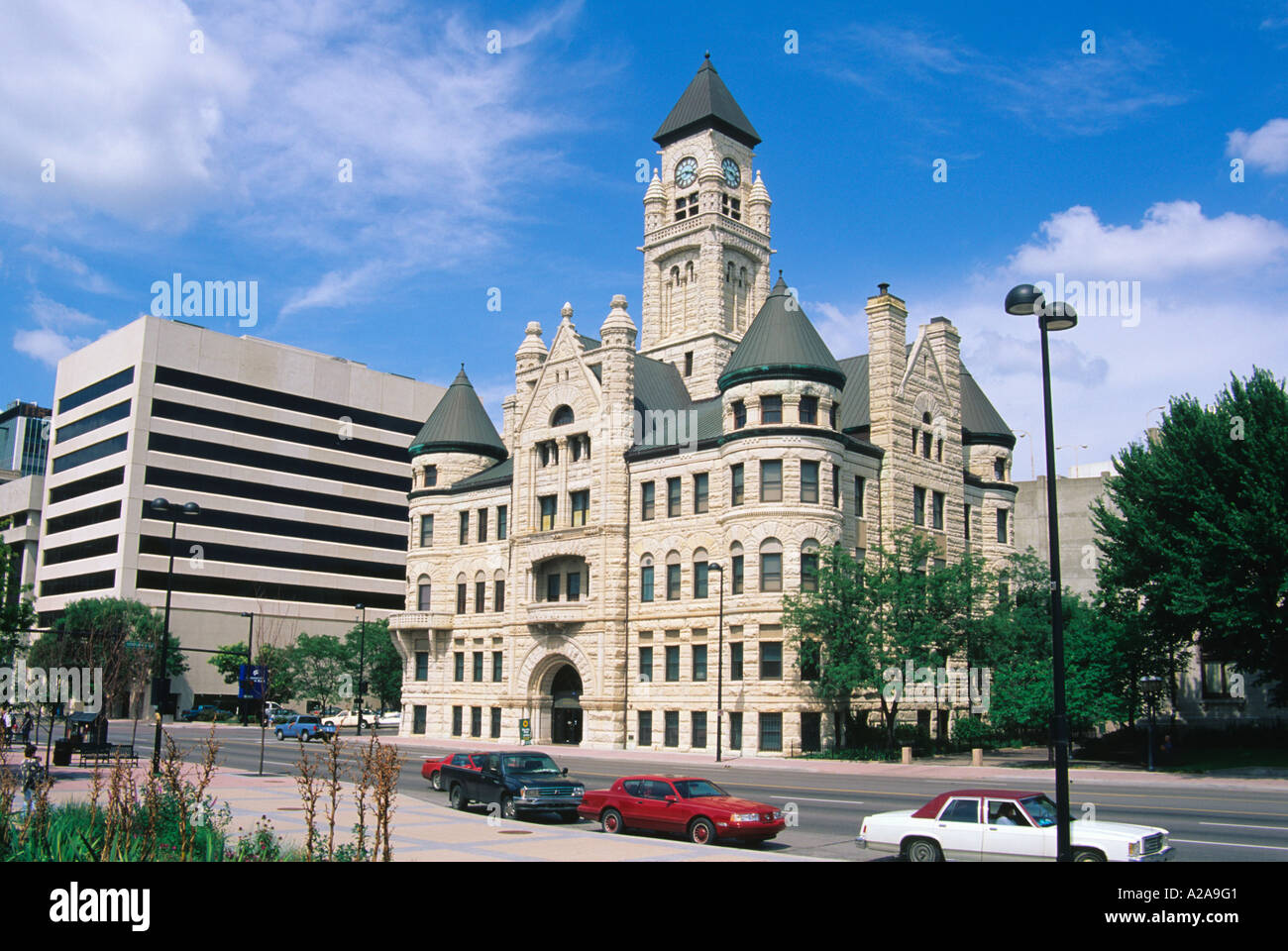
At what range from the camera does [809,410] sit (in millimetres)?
53594

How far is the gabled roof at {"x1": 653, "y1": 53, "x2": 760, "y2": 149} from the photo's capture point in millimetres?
73188

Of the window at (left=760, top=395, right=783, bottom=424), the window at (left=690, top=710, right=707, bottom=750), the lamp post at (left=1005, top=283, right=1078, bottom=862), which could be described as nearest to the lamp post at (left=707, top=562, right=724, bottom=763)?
the window at (left=690, top=710, right=707, bottom=750)

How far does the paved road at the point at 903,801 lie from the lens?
19797mm

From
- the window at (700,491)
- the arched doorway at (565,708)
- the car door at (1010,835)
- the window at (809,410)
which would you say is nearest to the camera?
the car door at (1010,835)

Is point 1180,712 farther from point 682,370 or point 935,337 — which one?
point 682,370

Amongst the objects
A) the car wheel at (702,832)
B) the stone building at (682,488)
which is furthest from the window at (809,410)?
the car wheel at (702,832)

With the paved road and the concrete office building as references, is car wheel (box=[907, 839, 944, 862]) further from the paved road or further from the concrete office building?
the concrete office building

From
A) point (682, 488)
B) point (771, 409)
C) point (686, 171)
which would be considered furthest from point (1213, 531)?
point (686, 171)

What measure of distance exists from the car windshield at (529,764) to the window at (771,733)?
2641 cm

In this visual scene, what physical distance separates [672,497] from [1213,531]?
87.7 ft

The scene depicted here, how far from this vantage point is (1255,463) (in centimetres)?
3891

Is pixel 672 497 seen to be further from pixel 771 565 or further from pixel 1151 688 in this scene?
pixel 1151 688

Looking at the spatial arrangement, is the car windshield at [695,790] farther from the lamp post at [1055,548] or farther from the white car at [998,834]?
the lamp post at [1055,548]

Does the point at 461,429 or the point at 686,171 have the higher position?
the point at 686,171
